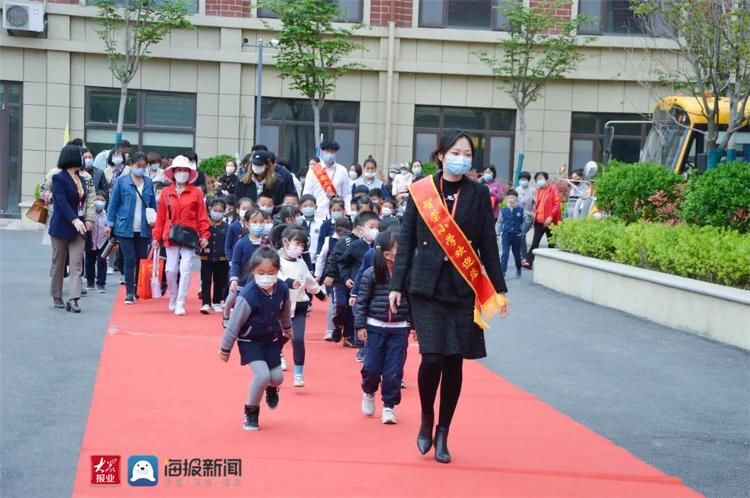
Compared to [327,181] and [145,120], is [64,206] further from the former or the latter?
[145,120]

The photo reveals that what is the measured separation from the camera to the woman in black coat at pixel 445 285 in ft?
24.2

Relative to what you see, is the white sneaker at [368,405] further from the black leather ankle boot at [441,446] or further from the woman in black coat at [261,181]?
the woman in black coat at [261,181]

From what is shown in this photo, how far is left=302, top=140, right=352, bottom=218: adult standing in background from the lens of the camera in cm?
1536

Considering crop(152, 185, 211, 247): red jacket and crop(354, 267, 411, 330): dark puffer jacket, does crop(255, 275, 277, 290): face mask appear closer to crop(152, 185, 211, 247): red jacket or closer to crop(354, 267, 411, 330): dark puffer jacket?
crop(354, 267, 411, 330): dark puffer jacket

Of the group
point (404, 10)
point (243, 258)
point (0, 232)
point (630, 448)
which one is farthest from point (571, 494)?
point (404, 10)

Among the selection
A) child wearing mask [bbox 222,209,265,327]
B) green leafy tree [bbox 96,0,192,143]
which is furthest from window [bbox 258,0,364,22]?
child wearing mask [bbox 222,209,265,327]

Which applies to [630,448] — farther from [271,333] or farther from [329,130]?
[329,130]

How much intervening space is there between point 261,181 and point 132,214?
1.77 m

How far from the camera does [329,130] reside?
30.5 m

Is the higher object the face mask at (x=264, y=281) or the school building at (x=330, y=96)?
the school building at (x=330, y=96)

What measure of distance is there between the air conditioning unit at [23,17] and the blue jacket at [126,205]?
1481cm

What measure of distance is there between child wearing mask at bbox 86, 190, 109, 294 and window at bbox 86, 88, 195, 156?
544 inches

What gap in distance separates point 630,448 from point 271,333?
2.57 m

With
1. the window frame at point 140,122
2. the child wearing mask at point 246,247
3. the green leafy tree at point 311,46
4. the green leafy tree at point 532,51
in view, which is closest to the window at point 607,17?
the green leafy tree at point 532,51
